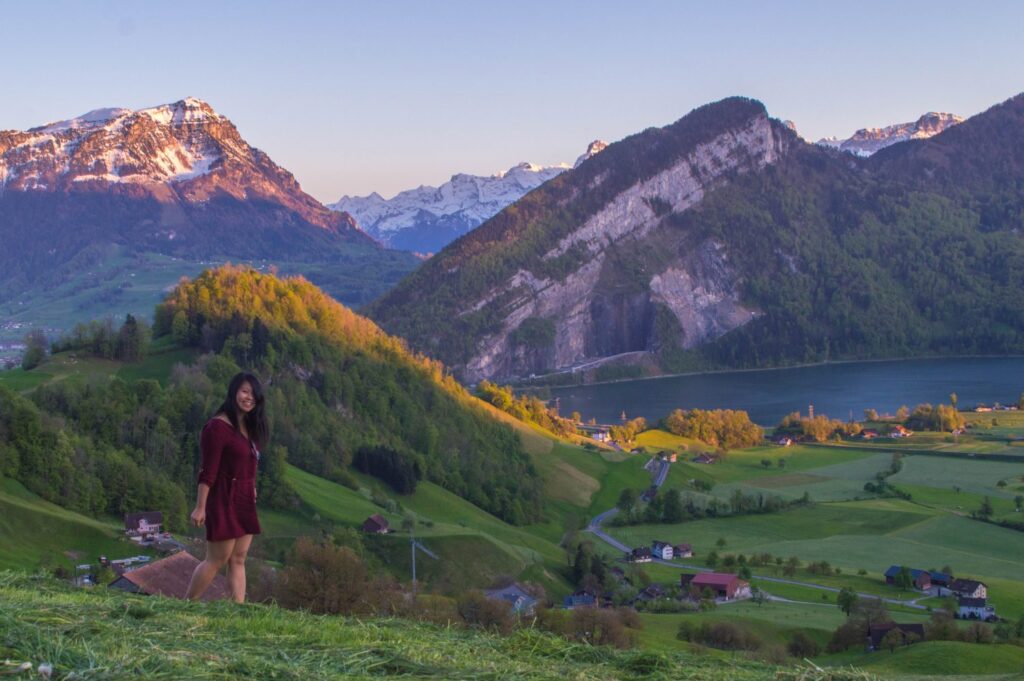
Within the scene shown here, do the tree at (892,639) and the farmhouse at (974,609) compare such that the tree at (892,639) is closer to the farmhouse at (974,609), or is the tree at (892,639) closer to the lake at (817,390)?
the farmhouse at (974,609)

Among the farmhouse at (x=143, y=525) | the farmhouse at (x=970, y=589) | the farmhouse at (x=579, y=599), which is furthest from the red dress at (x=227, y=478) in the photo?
the farmhouse at (x=970, y=589)

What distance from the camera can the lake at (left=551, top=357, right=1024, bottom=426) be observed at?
110688 mm

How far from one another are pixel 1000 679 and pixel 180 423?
39.1 metres

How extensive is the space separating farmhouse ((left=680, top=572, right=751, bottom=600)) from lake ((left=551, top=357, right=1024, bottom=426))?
62.5m

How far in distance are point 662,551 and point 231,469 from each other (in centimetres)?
4390

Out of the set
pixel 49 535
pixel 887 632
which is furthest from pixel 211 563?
pixel 887 632

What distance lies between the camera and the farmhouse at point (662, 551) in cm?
4969

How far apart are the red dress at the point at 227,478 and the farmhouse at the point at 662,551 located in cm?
4329

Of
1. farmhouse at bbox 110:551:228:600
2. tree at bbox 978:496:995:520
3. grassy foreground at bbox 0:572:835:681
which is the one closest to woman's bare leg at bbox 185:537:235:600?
grassy foreground at bbox 0:572:835:681

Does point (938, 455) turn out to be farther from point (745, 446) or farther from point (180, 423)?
point (180, 423)

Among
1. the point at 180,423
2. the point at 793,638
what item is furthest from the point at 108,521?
the point at 793,638

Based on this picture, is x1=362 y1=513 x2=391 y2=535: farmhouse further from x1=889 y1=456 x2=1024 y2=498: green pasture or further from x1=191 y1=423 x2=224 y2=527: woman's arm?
x1=889 y1=456 x2=1024 y2=498: green pasture

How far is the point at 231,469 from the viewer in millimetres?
8180

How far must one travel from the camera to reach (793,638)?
1212 inches
